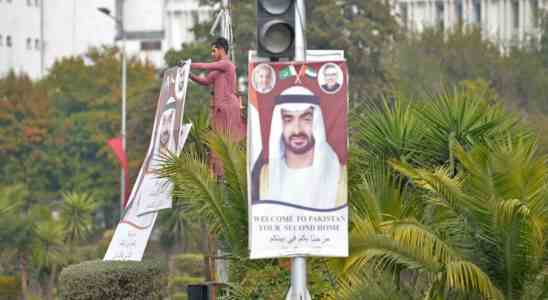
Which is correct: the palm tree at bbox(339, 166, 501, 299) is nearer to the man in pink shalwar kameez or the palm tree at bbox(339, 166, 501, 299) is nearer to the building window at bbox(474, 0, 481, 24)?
the man in pink shalwar kameez

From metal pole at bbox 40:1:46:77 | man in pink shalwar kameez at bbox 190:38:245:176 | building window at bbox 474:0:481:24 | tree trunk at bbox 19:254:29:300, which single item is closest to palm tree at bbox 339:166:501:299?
man in pink shalwar kameez at bbox 190:38:245:176

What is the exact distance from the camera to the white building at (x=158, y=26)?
125938mm

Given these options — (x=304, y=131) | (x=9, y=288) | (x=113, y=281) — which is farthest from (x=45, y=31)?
(x=304, y=131)

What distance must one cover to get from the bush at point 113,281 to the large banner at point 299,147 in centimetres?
506

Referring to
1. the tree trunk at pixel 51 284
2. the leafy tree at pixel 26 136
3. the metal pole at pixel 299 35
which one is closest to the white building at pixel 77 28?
the leafy tree at pixel 26 136

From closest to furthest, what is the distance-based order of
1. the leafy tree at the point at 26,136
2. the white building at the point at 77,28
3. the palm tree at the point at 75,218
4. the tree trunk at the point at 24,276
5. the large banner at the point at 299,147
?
the large banner at the point at 299,147, the tree trunk at the point at 24,276, the palm tree at the point at 75,218, the leafy tree at the point at 26,136, the white building at the point at 77,28

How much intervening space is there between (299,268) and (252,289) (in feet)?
9.61

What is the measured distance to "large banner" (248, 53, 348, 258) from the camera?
14414 mm

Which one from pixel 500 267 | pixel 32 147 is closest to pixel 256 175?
pixel 500 267

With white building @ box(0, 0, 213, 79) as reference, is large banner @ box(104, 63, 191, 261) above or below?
below

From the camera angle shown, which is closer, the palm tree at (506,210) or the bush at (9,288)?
the palm tree at (506,210)

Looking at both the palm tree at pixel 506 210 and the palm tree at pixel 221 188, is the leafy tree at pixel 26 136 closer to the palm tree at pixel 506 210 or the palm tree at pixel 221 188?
the palm tree at pixel 221 188

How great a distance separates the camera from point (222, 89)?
1950 cm

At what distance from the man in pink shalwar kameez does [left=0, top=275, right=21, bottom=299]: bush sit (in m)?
16.8
